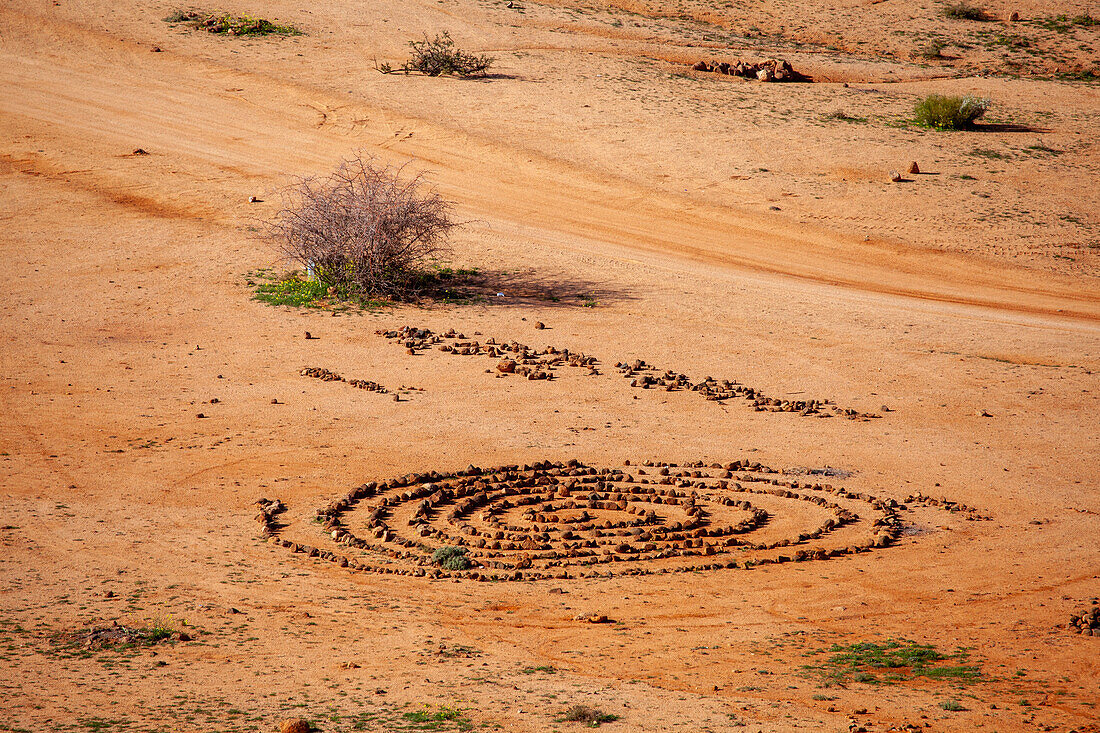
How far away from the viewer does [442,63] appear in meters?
24.6

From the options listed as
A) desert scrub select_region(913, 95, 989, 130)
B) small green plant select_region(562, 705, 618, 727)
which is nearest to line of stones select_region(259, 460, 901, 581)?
small green plant select_region(562, 705, 618, 727)

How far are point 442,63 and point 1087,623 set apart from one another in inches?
839

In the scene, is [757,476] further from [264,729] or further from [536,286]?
[536,286]

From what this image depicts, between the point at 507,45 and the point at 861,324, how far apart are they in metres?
16.5

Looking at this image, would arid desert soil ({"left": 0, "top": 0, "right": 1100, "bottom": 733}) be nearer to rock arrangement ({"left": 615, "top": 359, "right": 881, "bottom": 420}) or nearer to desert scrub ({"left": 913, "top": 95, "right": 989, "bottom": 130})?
rock arrangement ({"left": 615, "top": 359, "right": 881, "bottom": 420})

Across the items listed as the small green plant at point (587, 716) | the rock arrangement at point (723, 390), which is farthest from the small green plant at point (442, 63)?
the small green plant at point (587, 716)

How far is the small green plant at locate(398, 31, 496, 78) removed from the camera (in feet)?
80.5

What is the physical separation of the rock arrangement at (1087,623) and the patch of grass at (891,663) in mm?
893

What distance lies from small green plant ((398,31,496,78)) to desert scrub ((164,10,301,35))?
12.2ft

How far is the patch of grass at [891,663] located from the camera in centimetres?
566

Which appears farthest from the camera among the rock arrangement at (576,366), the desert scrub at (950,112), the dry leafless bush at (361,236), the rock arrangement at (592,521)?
the desert scrub at (950,112)

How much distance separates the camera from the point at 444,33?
2594cm

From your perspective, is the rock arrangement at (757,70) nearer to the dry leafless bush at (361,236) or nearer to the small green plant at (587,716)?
the dry leafless bush at (361,236)

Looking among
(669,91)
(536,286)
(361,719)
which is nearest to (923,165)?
(669,91)
